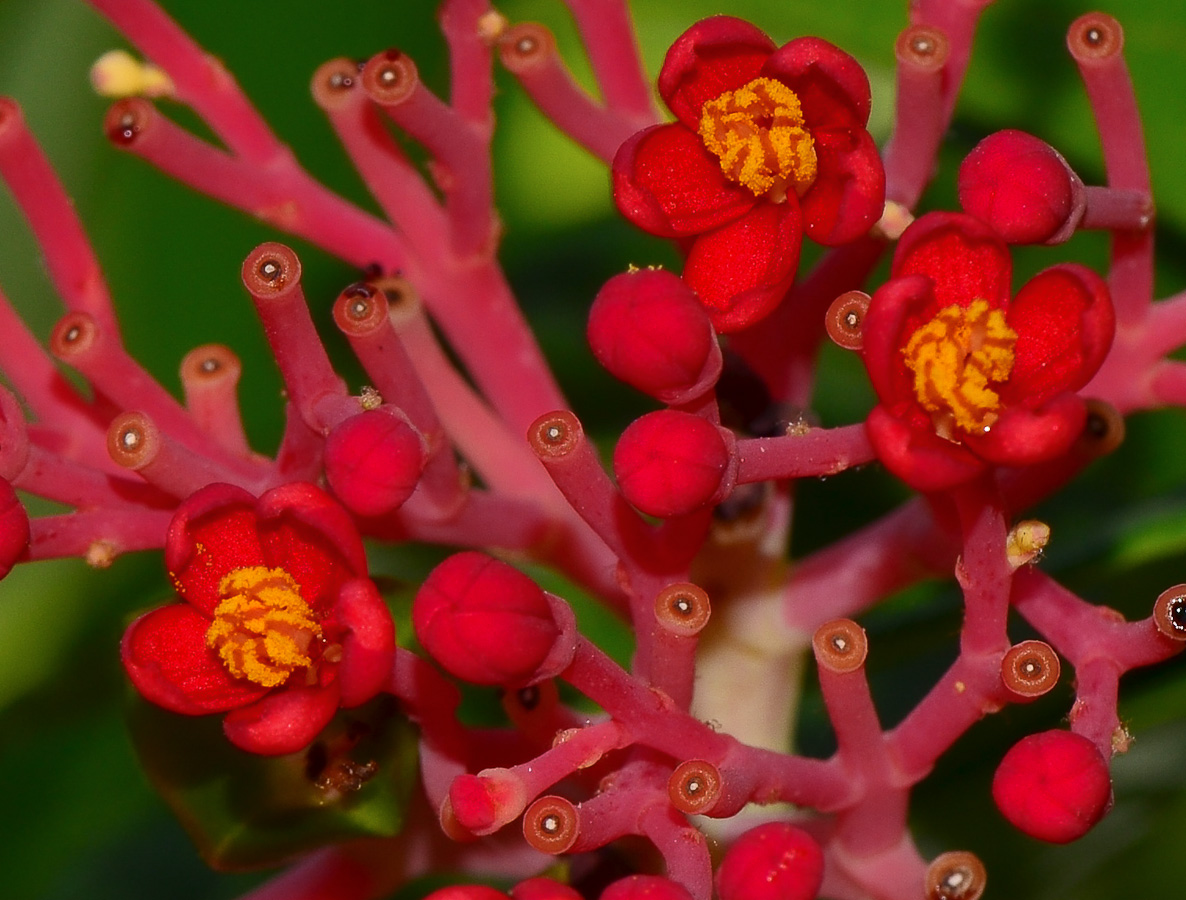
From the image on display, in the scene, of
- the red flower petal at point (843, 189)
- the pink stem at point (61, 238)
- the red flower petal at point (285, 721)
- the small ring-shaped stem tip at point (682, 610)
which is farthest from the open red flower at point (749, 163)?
the pink stem at point (61, 238)

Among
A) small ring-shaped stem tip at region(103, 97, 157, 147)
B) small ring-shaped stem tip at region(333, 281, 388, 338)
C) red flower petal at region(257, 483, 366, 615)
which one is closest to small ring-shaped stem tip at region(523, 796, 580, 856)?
red flower petal at region(257, 483, 366, 615)

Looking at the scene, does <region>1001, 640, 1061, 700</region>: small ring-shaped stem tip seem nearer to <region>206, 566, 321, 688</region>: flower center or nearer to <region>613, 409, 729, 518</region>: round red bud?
<region>613, 409, 729, 518</region>: round red bud

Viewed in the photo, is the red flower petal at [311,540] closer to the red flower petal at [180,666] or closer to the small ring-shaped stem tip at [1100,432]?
the red flower petal at [180,666]

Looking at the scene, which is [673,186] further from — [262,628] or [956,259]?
[262,628]

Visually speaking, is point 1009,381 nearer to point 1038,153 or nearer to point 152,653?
point 1038,153

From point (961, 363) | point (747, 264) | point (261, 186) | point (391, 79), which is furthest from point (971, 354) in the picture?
point (261, 186)

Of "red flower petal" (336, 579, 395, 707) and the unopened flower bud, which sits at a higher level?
"red flower petal" (336, 579, 395, 707)
